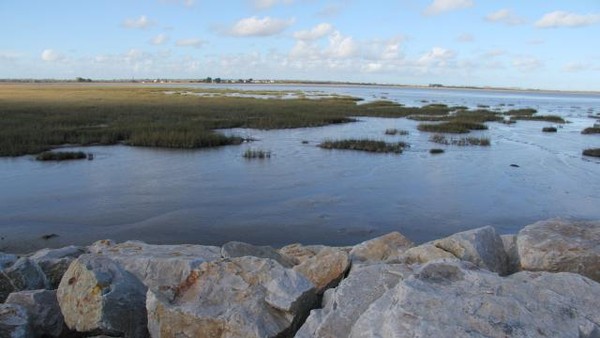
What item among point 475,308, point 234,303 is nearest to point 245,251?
point 234,303

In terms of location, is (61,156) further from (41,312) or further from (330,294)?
(330,294)

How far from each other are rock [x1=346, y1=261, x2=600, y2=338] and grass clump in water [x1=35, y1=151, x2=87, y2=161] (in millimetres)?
24419

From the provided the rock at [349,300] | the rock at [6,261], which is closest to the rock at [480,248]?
the rock at [349,300]

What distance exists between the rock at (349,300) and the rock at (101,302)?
2375 mm

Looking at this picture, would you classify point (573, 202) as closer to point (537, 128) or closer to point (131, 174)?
point (131, 174)

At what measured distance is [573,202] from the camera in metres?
19.6

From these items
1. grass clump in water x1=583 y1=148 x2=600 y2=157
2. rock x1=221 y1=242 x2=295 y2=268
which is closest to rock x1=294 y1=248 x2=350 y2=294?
rock x1=221 y1=242 x2=295 y2=268

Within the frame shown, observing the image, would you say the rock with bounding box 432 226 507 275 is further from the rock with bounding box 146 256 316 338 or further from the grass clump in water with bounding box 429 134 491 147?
the grass clump in water with bounding box 429 134 491 147

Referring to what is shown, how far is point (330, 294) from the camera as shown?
257 inches

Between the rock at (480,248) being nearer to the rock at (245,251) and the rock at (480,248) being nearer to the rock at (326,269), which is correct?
the rock at (326,269)

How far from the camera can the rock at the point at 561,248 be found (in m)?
7.41

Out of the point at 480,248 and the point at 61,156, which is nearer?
the point at 480,248

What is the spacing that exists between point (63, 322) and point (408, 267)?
454 centimetres

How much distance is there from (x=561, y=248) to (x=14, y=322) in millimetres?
7248
